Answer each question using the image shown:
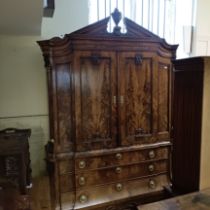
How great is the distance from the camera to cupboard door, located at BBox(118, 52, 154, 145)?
226 centimetres

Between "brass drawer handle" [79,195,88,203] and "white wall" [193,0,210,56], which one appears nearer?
"brass drawer handle" [79,195,88,203]

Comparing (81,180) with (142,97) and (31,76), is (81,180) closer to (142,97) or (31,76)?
(142,97)

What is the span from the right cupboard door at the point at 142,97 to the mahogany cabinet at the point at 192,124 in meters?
1.36

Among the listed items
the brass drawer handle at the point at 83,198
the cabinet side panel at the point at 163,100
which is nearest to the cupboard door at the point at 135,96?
the cabinet side panel at the point at 163,100

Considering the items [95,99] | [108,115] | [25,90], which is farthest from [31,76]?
[108,115]

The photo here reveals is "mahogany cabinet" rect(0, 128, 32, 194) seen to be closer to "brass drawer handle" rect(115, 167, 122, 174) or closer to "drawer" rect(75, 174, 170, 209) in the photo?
"drawer" rect(75, 174, 170, 209)

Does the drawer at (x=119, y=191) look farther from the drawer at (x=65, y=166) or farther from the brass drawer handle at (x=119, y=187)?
the drawer at (x=65, y=166)

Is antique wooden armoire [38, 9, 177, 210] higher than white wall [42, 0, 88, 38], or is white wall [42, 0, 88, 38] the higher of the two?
white wall [42, 0, 88, 38]

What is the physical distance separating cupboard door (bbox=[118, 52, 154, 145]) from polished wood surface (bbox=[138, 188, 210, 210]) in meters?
1.54

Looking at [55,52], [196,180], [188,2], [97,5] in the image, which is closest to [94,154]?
[55,52]

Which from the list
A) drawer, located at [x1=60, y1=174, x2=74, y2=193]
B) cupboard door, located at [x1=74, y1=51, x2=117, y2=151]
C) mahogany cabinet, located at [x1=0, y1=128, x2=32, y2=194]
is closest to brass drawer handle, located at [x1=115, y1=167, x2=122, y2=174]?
cupboard door, located at [x1=74, y1=51, x2=117, y2=151]

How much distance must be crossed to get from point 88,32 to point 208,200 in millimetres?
1763

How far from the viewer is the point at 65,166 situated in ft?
7.00

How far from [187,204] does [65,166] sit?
1574 millimetres
